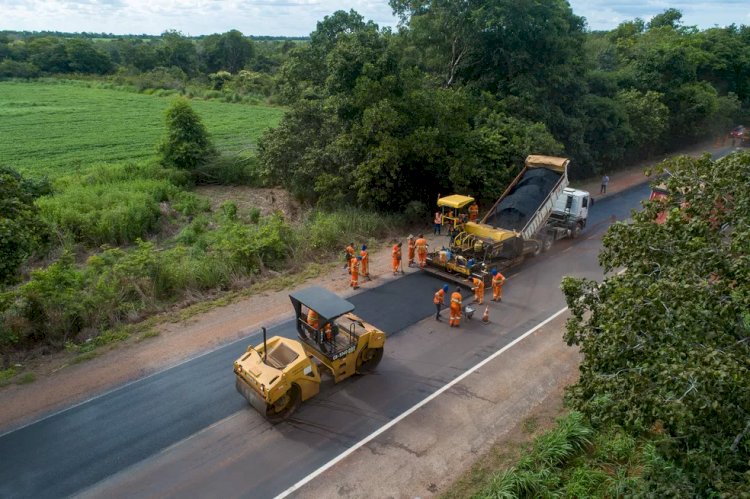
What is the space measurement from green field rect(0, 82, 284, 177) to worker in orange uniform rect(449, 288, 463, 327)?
24.1 metres

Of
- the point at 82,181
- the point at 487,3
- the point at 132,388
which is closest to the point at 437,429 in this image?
the point at 132,388

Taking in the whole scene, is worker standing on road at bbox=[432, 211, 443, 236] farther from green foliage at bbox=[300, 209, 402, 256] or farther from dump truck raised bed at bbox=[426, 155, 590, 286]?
dump truck raised bed at bbox=[426, 155, 590, 286]

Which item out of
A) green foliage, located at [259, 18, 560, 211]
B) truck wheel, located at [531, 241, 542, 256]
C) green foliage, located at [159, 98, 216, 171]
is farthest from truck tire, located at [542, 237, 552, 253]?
green foliage, located at [159, 98, 216, 171]

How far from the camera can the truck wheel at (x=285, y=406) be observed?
10430 mm

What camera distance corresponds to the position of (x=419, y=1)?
27.8m

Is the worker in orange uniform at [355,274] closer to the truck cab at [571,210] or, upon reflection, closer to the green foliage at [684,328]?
the green foliage at [684,328]

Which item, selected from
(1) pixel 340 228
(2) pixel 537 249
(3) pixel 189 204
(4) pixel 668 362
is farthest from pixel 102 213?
(4) pixel 668 362

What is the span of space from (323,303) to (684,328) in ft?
22.0

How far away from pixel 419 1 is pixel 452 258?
17.0 meters

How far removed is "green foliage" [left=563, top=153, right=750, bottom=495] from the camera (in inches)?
229

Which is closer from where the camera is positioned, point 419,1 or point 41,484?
point 41,484

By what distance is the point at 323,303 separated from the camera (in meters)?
11.1

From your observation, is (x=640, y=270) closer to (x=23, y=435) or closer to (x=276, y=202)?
(x=23, y=435)

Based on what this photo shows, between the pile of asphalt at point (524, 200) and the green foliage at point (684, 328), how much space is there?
9.59 metres
